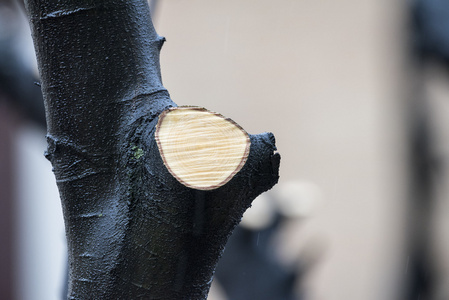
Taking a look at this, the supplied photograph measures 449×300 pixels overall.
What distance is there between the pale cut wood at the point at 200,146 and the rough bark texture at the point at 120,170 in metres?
0.01

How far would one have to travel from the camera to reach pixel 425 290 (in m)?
1.15

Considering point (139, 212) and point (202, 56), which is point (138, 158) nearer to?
point (139, 212)

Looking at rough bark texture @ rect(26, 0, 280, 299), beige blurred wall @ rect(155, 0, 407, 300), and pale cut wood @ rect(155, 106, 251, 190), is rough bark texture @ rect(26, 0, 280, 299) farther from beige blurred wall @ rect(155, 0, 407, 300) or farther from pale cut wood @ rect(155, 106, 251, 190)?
beige blurred wall @ rect(155, 0, 407, 300)

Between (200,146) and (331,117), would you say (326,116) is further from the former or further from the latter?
(200,146)

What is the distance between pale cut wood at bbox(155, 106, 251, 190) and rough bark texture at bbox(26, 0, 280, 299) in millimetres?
10

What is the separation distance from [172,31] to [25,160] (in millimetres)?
1110

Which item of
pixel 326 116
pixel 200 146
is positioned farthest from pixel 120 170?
pixel 326 116

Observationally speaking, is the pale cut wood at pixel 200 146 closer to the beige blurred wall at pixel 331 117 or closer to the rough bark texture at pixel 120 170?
the rough bark texture at pixel 120 170

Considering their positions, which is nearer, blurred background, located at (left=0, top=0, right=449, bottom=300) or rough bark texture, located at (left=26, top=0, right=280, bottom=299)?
rough bark texture, located at (left=26, top=0, right=280, bottom=299)

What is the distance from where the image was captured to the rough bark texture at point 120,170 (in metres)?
0.43

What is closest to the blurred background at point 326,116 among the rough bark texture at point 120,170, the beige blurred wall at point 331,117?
the beige blurred wall at point 331,117

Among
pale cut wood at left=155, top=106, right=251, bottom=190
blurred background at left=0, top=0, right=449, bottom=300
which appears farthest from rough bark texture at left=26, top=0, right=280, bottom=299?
blurred background at left=0, top=0, right=449, bottom=300

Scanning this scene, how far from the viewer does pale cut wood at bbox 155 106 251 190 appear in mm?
414

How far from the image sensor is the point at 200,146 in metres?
0.42
